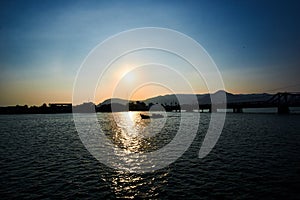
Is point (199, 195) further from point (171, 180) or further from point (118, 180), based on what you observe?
point (118, 180)

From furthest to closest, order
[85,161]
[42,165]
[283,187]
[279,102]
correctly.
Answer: [279,102], [85,161], [42,165], [283,187]

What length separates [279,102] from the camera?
161000 mm

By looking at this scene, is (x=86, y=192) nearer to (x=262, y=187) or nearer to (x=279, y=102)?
(x=262, y=187)

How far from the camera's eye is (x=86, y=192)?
1823cm

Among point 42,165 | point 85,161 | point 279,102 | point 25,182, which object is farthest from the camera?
point 279,102

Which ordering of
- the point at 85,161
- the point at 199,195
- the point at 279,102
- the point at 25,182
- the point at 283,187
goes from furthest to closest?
the point at 279,102
the point at 85,161
the point at 25,182
the point at 283,187
the point at 199,195

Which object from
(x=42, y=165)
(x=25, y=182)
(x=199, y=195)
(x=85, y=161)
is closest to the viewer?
(x=199, y=195)

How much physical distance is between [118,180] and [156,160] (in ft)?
29.9

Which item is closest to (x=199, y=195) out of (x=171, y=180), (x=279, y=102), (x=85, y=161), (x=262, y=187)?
(x=171, y=180)

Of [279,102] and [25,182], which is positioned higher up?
[279,102]

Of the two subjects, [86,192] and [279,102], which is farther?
[279,102]

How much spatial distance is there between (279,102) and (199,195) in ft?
564

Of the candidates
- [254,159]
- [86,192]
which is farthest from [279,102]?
[86,192]

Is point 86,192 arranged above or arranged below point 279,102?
below
